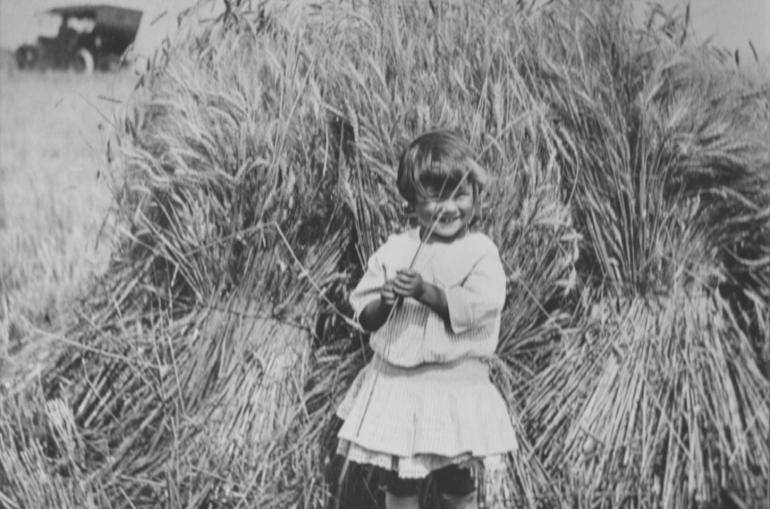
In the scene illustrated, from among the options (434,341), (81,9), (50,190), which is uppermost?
(81,9)

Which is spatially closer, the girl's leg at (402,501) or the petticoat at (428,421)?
the petticoat at (428,421)

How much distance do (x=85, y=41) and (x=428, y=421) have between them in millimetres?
2000

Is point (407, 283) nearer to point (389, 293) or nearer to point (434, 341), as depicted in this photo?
point (389, 293)

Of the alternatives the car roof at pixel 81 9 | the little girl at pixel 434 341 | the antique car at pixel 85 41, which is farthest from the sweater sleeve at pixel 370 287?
the car roof at pixel 81 9

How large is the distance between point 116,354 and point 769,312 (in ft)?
5.21

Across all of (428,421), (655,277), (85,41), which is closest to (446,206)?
(428,421)

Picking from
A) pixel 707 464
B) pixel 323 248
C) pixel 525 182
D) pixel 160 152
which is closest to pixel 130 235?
pixel 160 152

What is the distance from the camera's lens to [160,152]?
2.92 m

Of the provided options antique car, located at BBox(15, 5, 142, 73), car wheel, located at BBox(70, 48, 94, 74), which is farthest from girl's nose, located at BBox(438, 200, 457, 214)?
car wheel, located at BBox(70, 48, 94, 74)

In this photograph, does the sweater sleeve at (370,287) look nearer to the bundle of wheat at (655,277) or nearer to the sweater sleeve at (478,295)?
the sweater sleeve at (478,295)

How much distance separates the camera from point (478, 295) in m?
2.21

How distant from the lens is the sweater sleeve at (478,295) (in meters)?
2.18

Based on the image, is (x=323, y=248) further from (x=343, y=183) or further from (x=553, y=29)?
(x=553, y=29)

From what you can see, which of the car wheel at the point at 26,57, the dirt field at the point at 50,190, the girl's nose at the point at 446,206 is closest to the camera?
the girl's nose at the point at 446,206
